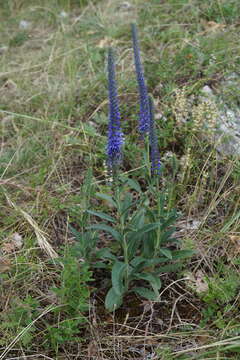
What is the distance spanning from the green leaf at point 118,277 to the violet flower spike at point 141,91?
0.79 metres

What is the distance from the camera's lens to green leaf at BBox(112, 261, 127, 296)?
2.50 m

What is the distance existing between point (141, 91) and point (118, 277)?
106cm

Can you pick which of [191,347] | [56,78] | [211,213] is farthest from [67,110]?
[191,347]

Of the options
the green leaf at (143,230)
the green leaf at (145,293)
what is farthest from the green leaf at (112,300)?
the green leaf at (143,230)

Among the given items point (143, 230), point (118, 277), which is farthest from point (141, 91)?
point (118, 277)

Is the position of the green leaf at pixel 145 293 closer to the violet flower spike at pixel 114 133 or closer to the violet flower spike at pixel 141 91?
the violet flower spike at pixel 114 133

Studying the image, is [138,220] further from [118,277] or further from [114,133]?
[114,133]

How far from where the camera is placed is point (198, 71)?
4137 mm

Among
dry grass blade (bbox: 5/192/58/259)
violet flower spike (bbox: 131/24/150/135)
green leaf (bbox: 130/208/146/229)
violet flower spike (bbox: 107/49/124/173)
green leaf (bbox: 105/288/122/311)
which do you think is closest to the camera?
violet flower spike (bbox: 107/49/124/173)

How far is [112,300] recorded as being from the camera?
102 inches

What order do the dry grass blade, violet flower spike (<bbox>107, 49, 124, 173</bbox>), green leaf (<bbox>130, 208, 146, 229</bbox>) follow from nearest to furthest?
violet flower spike (<bbox>107, 49, 124, 173</bbox>)
green leaf (<bbox>130, 208, 146, 229</bbox>)
the dry grass blade

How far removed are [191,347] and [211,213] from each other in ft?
3.58

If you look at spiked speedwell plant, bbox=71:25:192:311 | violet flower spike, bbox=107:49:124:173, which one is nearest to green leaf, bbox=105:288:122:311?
spiked speedwell plant, bbox=71:25:192:311

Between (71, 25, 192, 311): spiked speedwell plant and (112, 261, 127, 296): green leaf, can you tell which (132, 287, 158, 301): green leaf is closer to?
(71, 25, 192, 311): spiked speedwell plant
